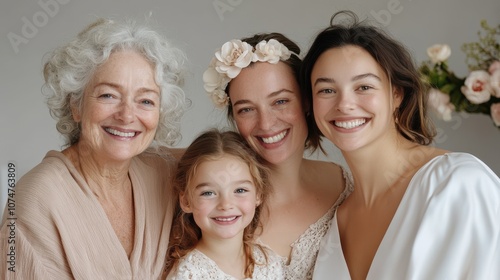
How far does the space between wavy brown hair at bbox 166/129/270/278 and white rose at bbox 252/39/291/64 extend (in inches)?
→ 13.0

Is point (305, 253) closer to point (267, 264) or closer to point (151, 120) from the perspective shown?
point (267, 264)

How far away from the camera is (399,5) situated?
414cm

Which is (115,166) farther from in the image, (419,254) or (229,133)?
(419,254)

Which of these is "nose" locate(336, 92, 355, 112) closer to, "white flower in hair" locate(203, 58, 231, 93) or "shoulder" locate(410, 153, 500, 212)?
"shoulder" locate(410, 153, 500, 212)

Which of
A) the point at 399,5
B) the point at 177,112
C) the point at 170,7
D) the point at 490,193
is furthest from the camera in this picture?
the point at 170,7

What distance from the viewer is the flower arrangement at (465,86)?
313cm

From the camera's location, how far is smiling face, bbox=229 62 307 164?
8.79 ft

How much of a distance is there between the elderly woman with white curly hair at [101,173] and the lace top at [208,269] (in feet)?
0.29

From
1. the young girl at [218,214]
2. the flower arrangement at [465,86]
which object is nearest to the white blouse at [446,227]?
the young girl at [218,214]

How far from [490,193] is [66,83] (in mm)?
1525

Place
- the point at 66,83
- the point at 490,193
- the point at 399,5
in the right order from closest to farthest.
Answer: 1. the point at 490,193
2. the point at 66,83
3. the point at 399,5

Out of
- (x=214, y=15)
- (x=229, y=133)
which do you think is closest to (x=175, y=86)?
(x=229, y=133)

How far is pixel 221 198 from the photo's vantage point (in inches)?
99.6

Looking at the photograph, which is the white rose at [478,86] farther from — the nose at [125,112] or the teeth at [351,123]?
the nose at [125,112]
